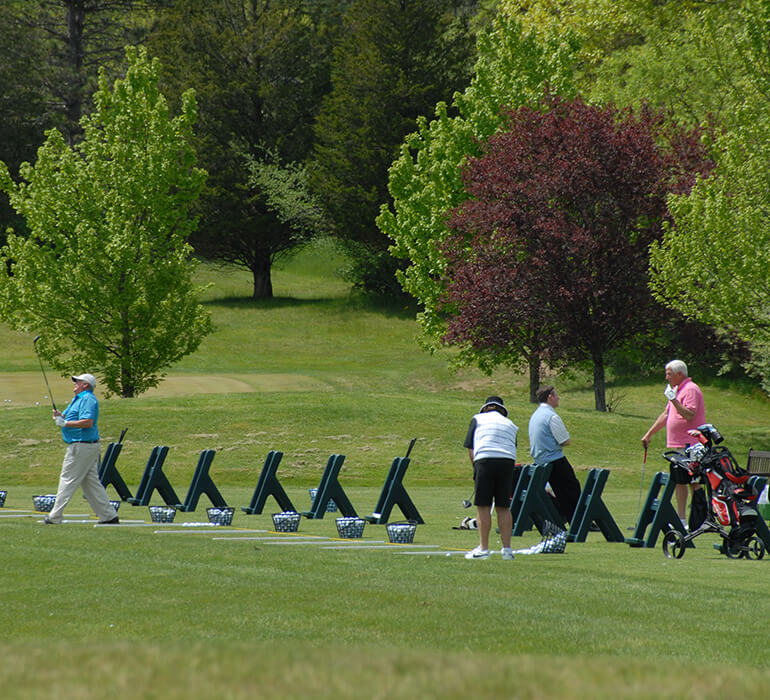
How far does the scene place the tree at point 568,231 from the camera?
37375 mm

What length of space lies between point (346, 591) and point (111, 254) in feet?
94.4

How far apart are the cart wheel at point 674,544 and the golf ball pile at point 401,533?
3.21 metres

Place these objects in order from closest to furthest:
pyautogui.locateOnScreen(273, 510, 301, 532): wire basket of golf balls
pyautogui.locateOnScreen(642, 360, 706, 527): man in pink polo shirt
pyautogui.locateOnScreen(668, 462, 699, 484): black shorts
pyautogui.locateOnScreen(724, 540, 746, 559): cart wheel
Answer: pyautogui.locateOnScreen(724, 540, 746, 559): cart wheel
pyautogui.locateOnScreen(668, 462, 699, 484): black shorts
pyautogui.locateOnScreen(642, 360, 706, 527): man in pink polo shirt
pyautogui.locateOnScreen(273, 510, 301, 532): wire basket of golf balls

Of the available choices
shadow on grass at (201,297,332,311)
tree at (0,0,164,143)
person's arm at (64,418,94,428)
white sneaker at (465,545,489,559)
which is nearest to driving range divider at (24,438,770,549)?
white sneaker at (465,545,489,559)

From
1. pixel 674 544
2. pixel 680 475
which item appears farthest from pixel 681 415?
pixel 674 544

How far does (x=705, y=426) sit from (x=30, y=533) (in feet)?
28.2

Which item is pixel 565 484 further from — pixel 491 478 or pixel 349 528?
pixel 491 478

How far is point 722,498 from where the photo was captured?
12.6m

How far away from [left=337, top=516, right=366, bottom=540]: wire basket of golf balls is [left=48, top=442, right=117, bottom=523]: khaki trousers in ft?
12.1

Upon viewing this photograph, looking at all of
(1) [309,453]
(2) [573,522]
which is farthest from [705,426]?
(1) [309,453]

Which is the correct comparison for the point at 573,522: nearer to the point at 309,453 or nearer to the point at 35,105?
the point at 309,453

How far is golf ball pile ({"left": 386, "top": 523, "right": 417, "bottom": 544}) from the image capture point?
1389 cm

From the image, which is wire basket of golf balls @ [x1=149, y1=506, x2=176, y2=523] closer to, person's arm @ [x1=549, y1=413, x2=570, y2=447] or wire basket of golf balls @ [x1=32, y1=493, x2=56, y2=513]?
wire basket of golf balls @ [x1=32, y1=493, x2=56, y2=513]

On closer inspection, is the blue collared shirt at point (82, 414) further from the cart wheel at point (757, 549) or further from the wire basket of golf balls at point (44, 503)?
the cart wheel at point (757, 549)
